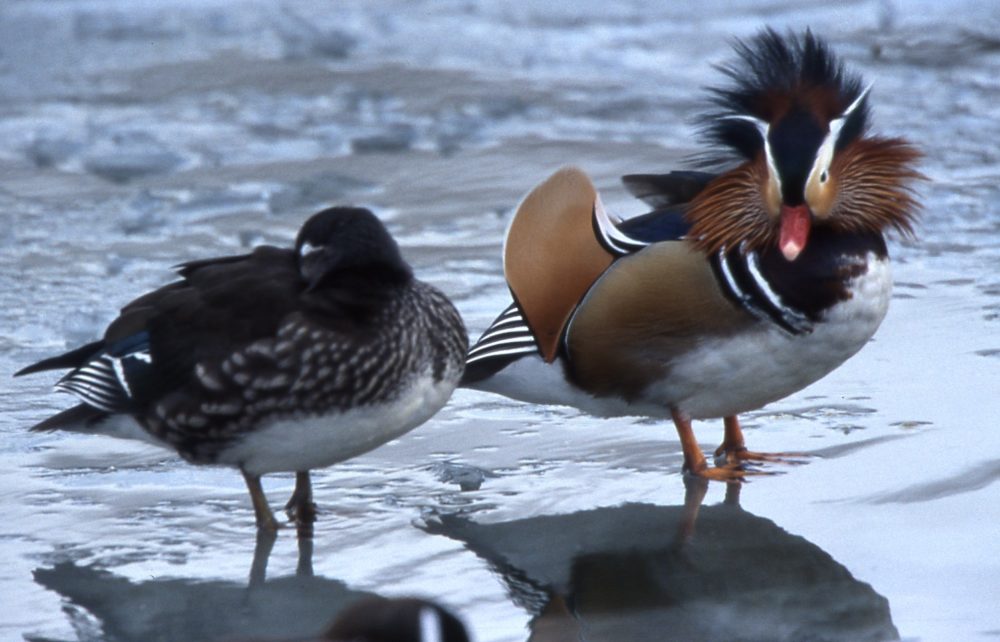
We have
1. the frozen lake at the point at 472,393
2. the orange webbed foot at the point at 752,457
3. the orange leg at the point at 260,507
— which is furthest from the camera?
the orange webbed foot at the point at 752,457

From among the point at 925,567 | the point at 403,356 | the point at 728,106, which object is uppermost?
the point at 728,106

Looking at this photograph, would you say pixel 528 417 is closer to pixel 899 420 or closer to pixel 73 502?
pixel 899 420

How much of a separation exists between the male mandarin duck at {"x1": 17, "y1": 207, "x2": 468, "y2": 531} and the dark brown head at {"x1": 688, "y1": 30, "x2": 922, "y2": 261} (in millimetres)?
829

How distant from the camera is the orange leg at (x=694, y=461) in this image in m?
4.20

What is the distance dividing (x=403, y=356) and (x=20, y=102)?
6.24m

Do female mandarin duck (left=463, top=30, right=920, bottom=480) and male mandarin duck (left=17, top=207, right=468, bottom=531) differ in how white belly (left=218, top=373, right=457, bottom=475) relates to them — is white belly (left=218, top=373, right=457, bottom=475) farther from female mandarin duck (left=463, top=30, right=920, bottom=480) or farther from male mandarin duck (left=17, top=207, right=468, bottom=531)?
female mandarin duck (left=463, top=30, right=920, bottom=480)

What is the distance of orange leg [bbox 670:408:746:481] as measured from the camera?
13.8ft

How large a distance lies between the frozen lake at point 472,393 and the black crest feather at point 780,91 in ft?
1.59

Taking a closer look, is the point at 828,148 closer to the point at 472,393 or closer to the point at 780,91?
the point at 780,91

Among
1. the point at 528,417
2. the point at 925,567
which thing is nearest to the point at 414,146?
the point at 528,417

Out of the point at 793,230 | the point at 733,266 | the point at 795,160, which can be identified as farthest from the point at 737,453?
the point at 795,160

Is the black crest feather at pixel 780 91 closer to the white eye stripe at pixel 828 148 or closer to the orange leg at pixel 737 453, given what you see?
the white eye stripe at pixel 828 148

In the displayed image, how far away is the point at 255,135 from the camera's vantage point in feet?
28.0

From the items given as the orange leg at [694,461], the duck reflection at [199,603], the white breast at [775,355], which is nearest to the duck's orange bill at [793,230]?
the white breast at [775,355]
